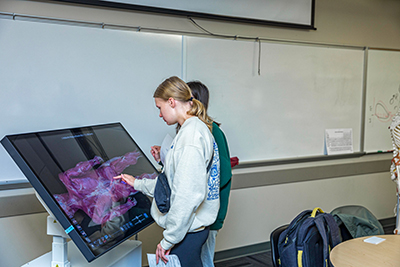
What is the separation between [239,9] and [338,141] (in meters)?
1.69

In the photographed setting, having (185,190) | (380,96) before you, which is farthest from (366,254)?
(380,96)

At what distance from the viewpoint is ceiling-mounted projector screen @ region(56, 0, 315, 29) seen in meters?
2.62

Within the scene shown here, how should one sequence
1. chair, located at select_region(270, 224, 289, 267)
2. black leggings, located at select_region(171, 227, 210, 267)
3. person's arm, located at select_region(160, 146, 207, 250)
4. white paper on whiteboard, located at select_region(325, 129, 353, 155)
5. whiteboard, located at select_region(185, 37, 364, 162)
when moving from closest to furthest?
person's arm, located at select_region(160, 146, 207, 250), black leggings, located at select_region(171, 227, 210, 267), chair, located at select_region(270, 224, 289, 267), whiteboard, located at select_region(185, 37, 364, 162), white paper on whiteboard, located at select_region(325, 129, 353, 155)

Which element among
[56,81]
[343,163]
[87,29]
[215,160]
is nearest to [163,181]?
[215,160]

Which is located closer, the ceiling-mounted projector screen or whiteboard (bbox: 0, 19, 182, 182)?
whiteboard (bbox: 0, 19, 182, 182)

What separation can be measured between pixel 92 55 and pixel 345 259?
77.8 inches

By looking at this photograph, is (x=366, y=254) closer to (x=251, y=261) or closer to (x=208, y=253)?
(x=208, y=253)

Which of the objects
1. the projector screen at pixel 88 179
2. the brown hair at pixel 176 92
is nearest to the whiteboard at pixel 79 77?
the projector screen at pixel 88 179

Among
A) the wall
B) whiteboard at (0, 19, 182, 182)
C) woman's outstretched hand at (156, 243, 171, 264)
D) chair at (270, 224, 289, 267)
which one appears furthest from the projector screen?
the wall

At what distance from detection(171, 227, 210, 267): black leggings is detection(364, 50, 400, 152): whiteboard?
9.73 ft

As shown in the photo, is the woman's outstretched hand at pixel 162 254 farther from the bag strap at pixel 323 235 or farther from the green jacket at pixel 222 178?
the bag strap at pixel 323 235

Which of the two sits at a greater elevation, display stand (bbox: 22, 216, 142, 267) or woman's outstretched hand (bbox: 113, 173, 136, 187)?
woman's outstretched hand (bbox: 113, 173, 136, 187)

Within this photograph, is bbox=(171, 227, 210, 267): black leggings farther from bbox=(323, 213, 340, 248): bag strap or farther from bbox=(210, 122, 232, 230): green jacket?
bbox=(323, 213, 340, 248): bag strap

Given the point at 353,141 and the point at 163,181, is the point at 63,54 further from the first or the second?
the point at 353,141
